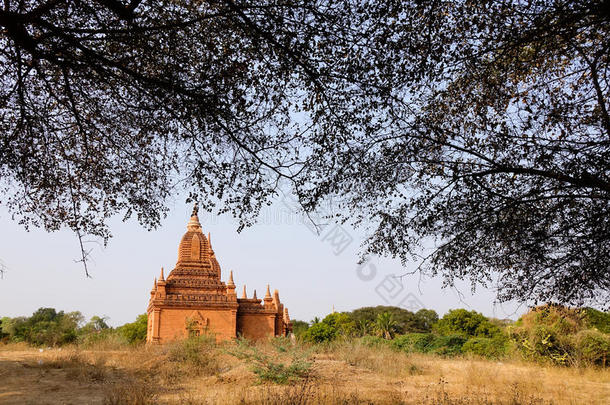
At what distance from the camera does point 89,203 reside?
637 cm

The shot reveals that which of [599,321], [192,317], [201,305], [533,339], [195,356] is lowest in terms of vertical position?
[195,356]

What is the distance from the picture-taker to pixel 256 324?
26.0 meters

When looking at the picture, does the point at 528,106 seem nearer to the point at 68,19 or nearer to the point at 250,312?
the point at 68,19

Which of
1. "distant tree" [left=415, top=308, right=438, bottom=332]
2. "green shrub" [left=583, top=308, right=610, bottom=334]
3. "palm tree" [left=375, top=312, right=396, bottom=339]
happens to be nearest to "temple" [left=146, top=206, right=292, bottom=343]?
"green shrub" [left=583, top=308, right=610, bottom=334]

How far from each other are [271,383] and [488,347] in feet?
49.1

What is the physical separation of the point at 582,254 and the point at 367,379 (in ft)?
25.3

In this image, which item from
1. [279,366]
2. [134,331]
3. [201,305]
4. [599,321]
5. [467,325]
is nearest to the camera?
[279,366]

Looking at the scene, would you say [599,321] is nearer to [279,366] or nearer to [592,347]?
[592,347]

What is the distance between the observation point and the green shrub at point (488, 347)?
2102 cm

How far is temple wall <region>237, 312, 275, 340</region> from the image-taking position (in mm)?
25750

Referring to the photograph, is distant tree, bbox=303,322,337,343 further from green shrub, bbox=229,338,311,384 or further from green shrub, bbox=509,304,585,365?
green shrub, bbox=229,338,311,384

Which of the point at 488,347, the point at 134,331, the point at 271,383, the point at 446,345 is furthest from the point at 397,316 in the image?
the point at 271,383

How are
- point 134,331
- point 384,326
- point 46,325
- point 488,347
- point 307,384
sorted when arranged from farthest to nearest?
point 46,325 < point 384,326 < point 134,331 < point 488,347 < point 307,384

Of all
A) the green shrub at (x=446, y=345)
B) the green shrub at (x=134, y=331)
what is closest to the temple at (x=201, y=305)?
the green shrub at (x=446, y=345)
